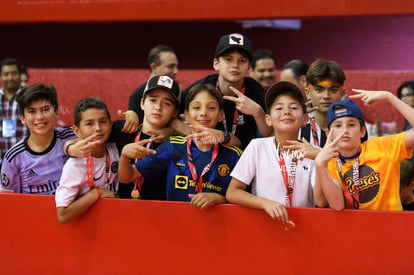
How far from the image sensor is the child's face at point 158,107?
3.09 metres

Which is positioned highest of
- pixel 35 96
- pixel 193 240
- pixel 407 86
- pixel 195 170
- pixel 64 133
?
pixel 407 86

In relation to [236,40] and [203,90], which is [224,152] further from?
[236,40]

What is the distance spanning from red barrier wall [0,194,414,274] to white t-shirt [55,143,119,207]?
0.31 feet

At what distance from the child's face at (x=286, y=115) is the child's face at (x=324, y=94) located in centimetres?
56

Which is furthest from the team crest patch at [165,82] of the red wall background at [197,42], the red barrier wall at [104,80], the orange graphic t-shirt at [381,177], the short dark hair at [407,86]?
the red wall background at [197,42]

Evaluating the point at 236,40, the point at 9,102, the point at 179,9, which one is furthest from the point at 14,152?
the point at 179,9

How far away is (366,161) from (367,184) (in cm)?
12

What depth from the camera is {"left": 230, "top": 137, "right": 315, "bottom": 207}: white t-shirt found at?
2.67 metres

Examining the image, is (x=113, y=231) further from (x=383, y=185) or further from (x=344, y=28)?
(x=344, y=28)

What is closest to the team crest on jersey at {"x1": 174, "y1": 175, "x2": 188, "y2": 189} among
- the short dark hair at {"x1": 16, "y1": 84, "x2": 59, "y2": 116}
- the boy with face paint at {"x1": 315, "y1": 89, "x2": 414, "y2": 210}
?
the boy with face paint at {"x1": 315, "y1": 89, "x2": 414, "y2": 210}


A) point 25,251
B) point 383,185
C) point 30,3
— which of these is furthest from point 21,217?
point 30,3

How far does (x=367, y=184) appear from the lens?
258 centimetres

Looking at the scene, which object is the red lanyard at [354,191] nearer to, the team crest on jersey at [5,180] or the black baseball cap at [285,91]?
the black baseball cap at [285,91]

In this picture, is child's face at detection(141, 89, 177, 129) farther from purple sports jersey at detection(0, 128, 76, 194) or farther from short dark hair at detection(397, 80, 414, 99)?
short dark hair at detection(397, 80, 414, 99)
